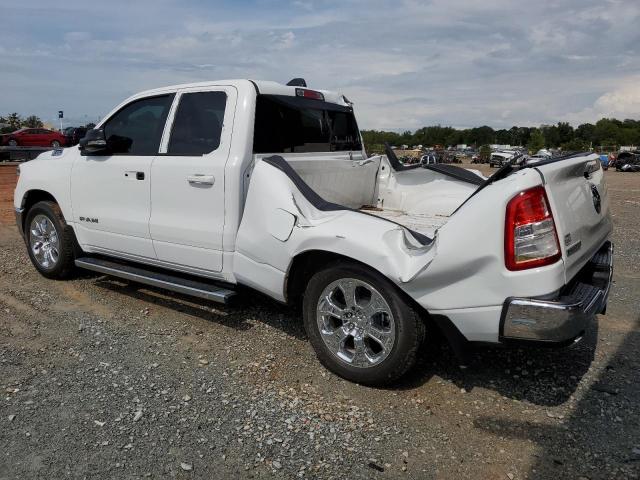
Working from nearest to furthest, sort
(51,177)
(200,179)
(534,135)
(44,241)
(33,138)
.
A: (200,179) → (51,177) → (44,241) → (33,138) → (534,135)

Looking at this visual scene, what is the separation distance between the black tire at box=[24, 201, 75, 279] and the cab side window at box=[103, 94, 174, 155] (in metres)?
1.07

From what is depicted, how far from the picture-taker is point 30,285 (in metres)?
5.78

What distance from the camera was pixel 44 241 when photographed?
5918 mm

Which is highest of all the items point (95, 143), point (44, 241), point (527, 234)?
point (95, 143)

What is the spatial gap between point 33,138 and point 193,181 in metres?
29.2

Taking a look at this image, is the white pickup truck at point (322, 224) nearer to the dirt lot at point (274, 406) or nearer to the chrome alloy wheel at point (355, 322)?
the chrome alloy wheel at point (355, 322)

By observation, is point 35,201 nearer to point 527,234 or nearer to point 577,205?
point 527,234

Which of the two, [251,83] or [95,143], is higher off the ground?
[251,83]

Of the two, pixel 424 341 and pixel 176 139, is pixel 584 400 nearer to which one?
pixel 424 341

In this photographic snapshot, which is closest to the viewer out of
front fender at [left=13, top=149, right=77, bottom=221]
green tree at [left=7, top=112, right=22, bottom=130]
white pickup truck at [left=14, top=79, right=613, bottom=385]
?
white pickup truck at [left=14, top=79, right=613, bottom=385]

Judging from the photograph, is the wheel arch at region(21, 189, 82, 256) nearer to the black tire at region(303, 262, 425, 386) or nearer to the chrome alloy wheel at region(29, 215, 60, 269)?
the chrome alloy wheel at region(29, 215, 60, 269)

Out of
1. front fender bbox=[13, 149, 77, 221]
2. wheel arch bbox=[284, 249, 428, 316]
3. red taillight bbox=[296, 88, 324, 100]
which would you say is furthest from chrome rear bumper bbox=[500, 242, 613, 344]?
front fender bbox=[13, 149, 77, 221]

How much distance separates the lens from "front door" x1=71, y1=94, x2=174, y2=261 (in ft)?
15.5

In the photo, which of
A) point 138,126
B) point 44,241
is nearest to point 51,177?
point 44,241
